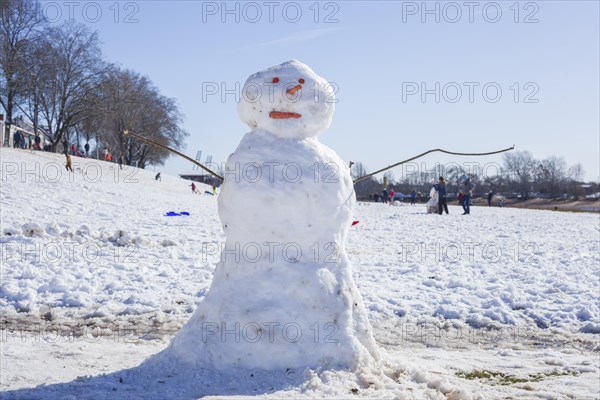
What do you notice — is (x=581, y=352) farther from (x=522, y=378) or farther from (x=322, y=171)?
(x=322, y=171)

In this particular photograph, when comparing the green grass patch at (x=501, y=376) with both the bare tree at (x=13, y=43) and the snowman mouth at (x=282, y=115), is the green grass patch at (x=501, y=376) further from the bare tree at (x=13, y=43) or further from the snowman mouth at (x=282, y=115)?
the bare tree at (x=13, y=43)

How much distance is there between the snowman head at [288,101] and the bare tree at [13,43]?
3657 centimetres

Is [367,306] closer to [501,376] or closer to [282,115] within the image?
[501,376]

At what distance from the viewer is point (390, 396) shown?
4051 mm

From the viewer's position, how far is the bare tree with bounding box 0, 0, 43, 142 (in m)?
36.9

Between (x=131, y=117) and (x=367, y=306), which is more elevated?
(x=131, y=117)

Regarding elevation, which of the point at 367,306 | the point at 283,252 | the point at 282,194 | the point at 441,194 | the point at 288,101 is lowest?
the point at 367,306

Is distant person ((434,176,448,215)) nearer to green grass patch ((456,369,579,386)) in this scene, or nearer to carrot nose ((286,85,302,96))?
green grass patch ((456,369,579,386))

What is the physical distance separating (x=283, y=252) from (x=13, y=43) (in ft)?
131

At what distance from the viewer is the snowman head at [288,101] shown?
15.7 ft

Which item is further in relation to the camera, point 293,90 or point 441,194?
point 441,194

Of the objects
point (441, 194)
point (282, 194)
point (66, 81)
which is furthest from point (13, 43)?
point (282, 194)

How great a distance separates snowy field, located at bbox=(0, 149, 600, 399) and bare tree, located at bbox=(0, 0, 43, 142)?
23342mm

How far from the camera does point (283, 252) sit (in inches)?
177
